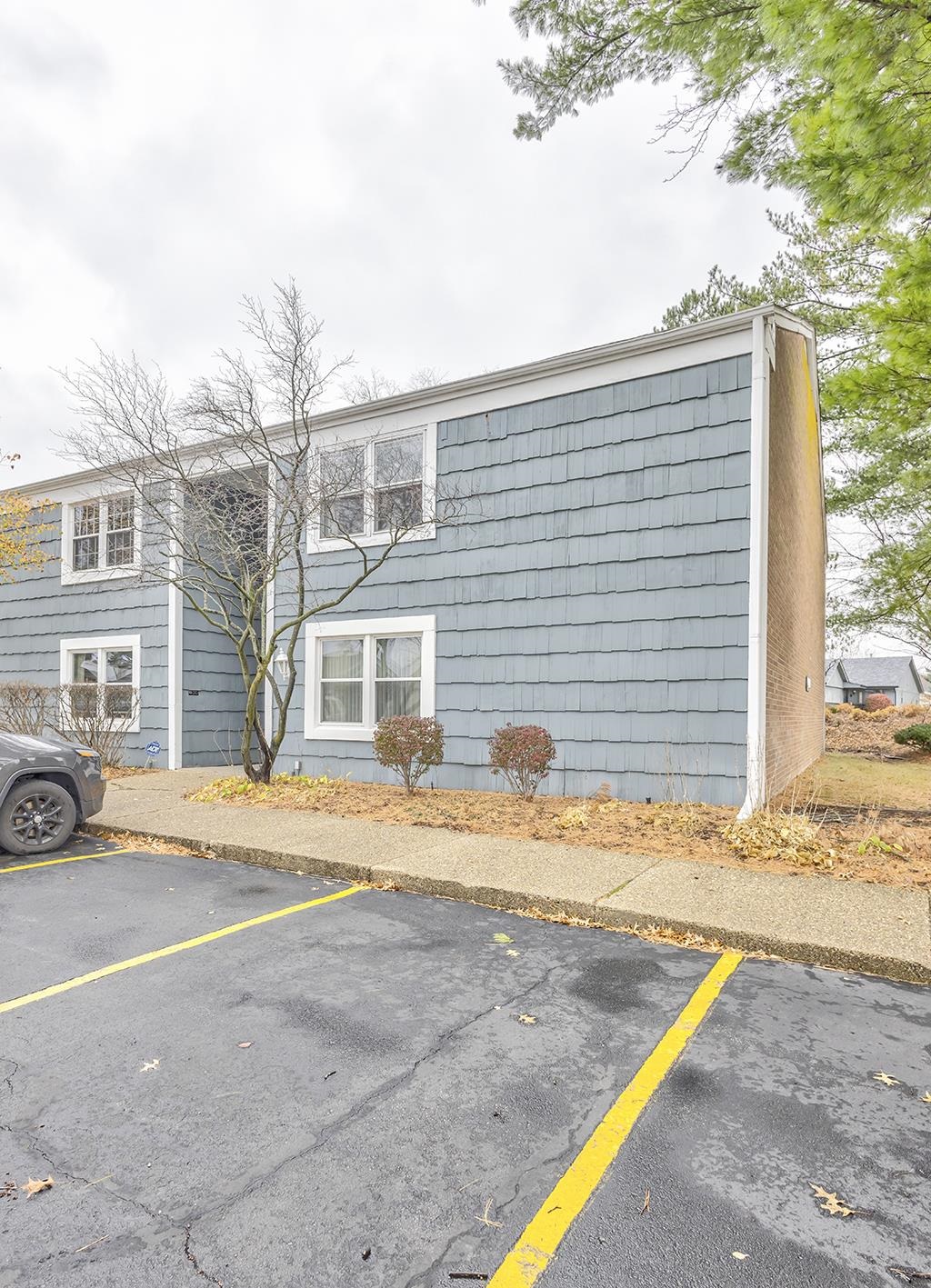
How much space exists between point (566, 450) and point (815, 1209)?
26.2 feet

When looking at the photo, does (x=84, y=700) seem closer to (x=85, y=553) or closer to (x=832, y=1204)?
(x=85, y=553)

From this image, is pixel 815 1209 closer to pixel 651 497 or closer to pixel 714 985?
pixel 714 985

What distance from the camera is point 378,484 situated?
10.2 meters

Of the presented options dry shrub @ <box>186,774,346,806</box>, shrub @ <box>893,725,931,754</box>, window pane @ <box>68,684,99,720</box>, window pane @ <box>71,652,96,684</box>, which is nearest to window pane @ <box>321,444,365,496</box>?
dry shrub @ <box>186,774,346,806</box>

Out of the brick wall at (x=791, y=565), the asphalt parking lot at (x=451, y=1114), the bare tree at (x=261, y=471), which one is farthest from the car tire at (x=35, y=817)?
the brick wall at (x=791, y=565)

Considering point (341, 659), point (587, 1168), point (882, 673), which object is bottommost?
point (587, 1168)

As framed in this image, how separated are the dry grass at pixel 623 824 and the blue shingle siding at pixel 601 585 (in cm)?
70

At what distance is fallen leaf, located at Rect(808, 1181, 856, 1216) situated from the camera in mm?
2020

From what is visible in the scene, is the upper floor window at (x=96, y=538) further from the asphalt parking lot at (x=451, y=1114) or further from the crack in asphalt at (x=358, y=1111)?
the crack in asphalt at (x=358, y=1111)

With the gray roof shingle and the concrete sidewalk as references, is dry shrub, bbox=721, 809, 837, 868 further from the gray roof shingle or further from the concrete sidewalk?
the gray roof shingle

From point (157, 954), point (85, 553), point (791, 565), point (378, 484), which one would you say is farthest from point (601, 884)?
point (85, 553)

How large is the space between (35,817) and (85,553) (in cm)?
842

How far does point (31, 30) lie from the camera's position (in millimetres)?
9648

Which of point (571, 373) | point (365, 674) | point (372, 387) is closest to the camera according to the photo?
point (571, 373)
